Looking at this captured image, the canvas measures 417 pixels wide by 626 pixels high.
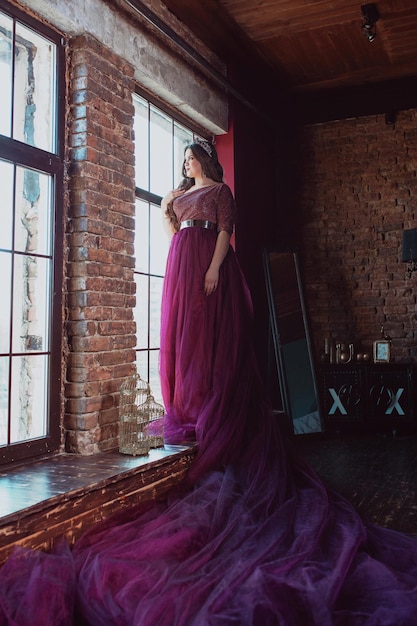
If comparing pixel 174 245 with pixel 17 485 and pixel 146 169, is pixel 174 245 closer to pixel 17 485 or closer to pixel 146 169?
pixel 146 169

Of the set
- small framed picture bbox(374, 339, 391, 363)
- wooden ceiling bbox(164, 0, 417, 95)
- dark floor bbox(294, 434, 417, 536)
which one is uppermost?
wooden ceiling bbox(164, 0, 417, 95)

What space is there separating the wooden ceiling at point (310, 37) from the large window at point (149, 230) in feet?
2.84

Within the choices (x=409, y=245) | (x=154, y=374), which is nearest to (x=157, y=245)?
(x=154, y=374)

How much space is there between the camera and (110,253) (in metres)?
3.35

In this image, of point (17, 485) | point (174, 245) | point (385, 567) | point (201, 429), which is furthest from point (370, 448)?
point (17, 485)

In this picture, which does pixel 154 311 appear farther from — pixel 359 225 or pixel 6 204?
pixel 359 225

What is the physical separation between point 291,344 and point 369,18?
277 cm

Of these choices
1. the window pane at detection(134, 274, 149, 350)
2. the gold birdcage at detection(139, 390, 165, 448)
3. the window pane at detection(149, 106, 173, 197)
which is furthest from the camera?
the window pane at detection(149, 106, 173, 197)

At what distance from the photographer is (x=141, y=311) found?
13.4 feet

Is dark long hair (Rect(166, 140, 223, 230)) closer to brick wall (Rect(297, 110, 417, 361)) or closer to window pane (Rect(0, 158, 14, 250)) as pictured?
window pane (Rect(0, 158, 14, 250))

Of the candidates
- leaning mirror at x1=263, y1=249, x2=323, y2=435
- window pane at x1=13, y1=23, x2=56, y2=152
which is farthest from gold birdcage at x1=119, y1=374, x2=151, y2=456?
leaning mirror at x1=263, y1=249, x2=323, y2=435

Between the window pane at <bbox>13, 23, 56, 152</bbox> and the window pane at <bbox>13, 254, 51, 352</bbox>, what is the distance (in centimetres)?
65

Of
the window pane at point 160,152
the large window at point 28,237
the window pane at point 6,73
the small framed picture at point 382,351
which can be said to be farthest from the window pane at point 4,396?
the small framed picture at point 382,351

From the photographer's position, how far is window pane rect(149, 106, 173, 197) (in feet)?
14.0
